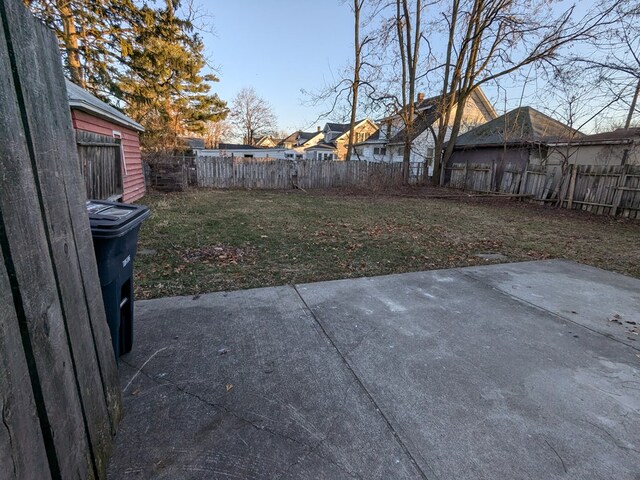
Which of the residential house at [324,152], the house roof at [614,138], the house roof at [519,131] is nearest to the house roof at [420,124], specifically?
the house roof at [519,131]

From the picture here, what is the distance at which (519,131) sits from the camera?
53.0 ft

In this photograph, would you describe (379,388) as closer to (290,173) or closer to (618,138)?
(618,138)

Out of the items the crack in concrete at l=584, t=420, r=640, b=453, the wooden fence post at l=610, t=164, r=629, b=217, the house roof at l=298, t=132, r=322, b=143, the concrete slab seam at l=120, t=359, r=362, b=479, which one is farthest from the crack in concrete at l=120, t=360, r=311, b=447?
the house roof at l=298, t=132, r=322, b=143

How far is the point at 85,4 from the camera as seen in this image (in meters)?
11.9

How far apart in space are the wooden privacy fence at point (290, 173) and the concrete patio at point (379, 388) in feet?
45.4

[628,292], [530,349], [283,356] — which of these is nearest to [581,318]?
[530,349]

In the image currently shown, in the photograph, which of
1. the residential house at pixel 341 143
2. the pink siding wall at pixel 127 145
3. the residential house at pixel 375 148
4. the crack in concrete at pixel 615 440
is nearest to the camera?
the crack in concrete at pixel 615 440

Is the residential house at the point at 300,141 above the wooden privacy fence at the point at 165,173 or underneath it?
above

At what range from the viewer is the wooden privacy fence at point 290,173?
16141mm

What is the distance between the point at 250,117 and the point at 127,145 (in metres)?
41.1

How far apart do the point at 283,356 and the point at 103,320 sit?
125 centimetres

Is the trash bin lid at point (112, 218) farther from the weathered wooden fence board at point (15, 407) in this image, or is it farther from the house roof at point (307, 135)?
the house roof at point (307, 135)

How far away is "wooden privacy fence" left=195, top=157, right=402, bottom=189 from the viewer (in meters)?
16.1

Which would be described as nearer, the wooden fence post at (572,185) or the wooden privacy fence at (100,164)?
the wooden privacy fence at (100,164)
